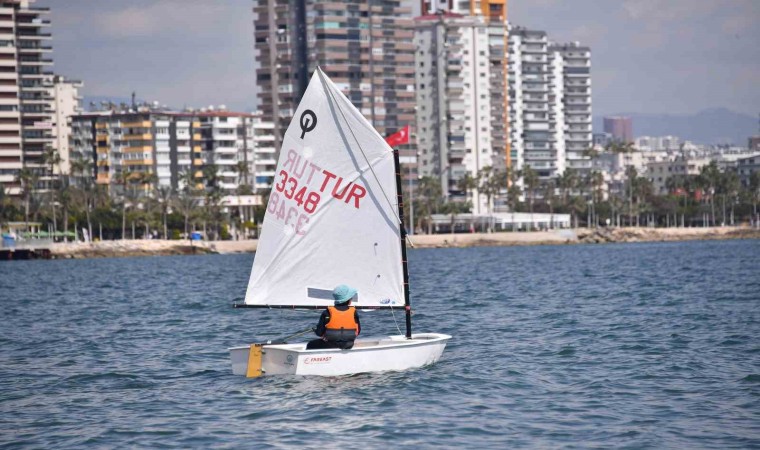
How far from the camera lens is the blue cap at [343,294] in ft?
85.7

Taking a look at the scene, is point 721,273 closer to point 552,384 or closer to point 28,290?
point 28,290

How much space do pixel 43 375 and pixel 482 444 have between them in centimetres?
1440

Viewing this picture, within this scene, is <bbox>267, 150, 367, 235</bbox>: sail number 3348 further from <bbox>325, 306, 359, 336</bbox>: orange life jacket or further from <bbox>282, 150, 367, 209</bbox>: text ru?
<bbox>325, 306, 359, 336</bbox>: orange life jacket

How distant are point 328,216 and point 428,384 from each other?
522cm

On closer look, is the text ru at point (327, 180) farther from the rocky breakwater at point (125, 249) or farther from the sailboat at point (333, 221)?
the rocky breakwater at point (125, 249)

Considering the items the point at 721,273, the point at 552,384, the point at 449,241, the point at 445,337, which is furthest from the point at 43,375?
the point at 449,241

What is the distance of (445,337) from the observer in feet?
91.6

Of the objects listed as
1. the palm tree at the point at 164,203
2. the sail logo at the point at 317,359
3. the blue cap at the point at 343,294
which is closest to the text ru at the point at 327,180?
the blue cap at the point at 343,294

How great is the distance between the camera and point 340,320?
84.6 ft

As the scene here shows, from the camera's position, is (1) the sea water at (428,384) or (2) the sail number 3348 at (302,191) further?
(2) the sail number 3348 at (302,191)

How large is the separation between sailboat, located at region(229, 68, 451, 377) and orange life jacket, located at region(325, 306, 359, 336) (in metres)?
1.62

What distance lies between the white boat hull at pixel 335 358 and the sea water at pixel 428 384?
26 cm

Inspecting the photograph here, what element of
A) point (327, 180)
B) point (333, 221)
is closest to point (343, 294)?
point (333, 221)

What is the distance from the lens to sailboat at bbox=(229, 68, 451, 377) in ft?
91.0
